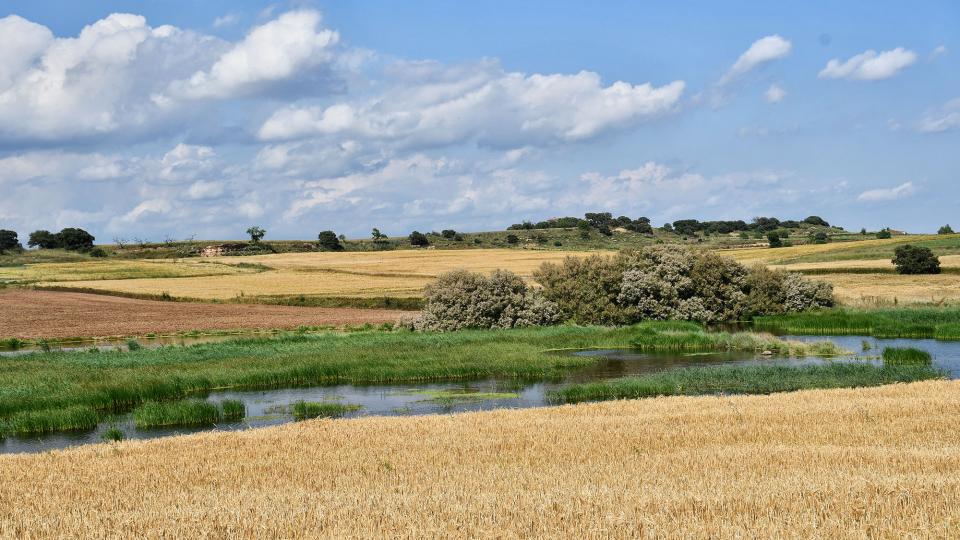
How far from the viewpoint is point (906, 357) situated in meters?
38.5

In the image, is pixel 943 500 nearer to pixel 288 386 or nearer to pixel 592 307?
pixel 288 386

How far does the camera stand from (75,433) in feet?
86.6

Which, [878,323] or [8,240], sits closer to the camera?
[878,323]

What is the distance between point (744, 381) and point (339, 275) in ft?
236

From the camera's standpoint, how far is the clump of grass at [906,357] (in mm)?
38219

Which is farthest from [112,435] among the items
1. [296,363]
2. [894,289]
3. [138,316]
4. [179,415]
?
[894,289]

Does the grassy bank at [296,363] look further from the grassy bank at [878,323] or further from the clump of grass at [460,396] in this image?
the grassy bank at [878,323]

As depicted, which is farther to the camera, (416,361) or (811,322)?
(811,322)

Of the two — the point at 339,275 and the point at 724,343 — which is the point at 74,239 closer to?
the point at 339,275

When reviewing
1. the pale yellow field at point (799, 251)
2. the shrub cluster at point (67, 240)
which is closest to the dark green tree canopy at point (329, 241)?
the shrub cluster at point (67, 240)

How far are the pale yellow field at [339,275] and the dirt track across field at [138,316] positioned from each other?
830 centimetres

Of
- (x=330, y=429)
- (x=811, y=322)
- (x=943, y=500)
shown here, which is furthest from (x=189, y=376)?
(x=811, y=322)

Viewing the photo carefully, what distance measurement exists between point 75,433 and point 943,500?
77.1 feet

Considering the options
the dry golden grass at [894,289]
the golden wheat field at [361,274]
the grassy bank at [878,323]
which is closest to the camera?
the grassy bank at [878,323]
